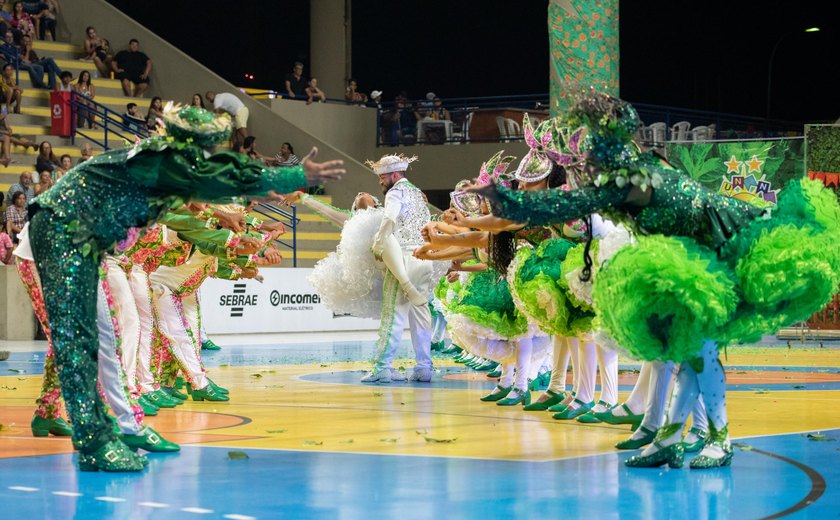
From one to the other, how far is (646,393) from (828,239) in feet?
7.12

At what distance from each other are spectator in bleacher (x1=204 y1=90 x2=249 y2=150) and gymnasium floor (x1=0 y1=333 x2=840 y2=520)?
41.5 ft

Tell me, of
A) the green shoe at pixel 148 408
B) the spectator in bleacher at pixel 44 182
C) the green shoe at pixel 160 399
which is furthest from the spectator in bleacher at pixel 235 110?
the green shoe at pixel 148 408

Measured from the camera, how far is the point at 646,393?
Answer: 783 centimetres

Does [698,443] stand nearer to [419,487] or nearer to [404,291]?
[419,487]

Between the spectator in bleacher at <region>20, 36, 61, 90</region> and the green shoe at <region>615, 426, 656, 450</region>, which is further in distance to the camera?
the spectator in bleacher at <region>20, 36, 61, 90</region>

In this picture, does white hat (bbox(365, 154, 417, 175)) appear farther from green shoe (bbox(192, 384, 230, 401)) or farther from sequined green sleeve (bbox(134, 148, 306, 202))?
sequined green sleeve (bbox(134, 148, 306, 202))

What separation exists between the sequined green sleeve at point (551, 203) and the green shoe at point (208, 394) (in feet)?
14.5

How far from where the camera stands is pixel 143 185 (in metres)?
6.01

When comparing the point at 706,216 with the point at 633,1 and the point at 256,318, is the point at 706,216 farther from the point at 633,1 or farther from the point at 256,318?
the point at 633,1

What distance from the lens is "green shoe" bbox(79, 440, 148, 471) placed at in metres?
6.02

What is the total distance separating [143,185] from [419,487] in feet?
6.67

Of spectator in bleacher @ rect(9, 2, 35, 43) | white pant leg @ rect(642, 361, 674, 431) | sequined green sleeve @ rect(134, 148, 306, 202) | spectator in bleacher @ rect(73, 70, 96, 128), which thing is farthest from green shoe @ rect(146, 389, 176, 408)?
spectator in bleacher @ rect(9, 2, 35, 43)

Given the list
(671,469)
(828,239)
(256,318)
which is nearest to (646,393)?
(671,469)

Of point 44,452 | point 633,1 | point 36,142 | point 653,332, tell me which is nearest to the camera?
point 653,332
